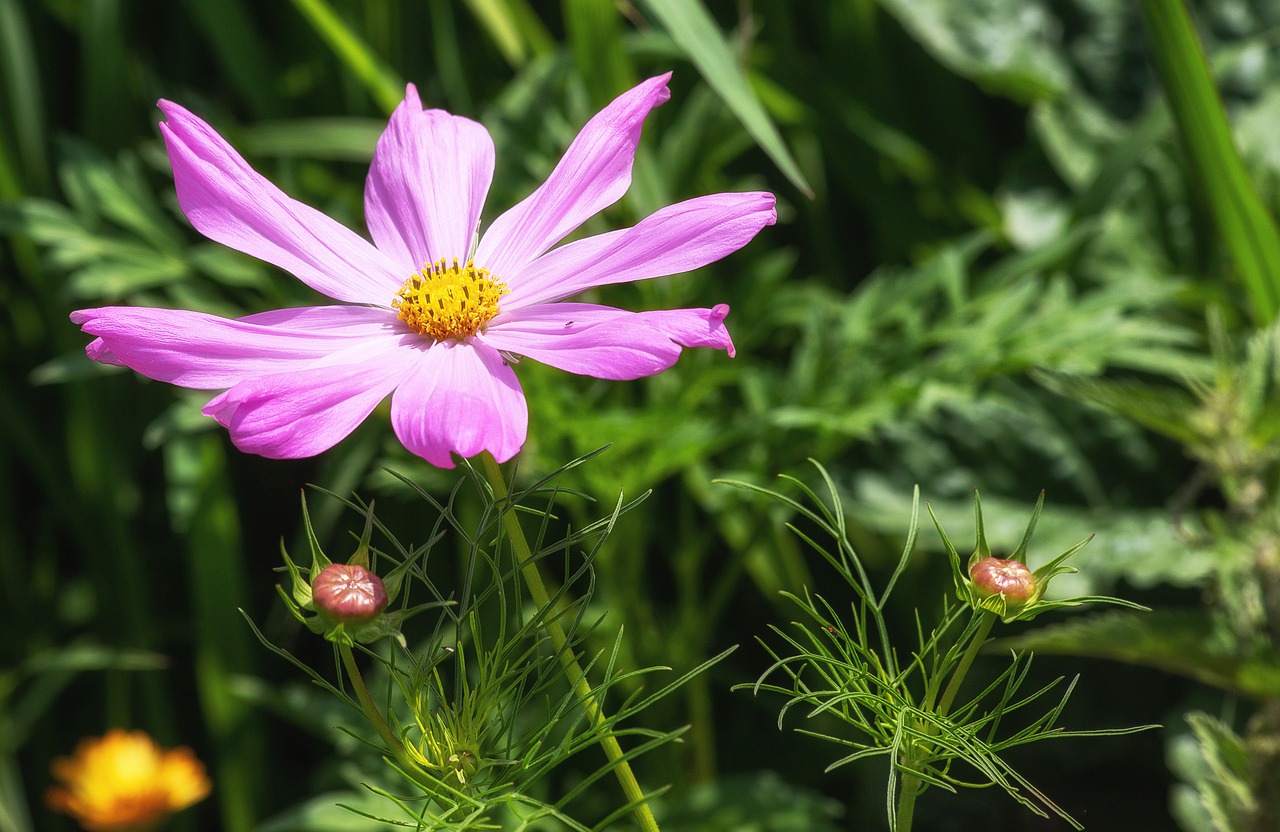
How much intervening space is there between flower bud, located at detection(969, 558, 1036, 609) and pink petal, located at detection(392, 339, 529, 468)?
16 cm

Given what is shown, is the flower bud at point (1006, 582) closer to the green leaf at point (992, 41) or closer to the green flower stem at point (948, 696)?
the green flower stem at point (948, 696)

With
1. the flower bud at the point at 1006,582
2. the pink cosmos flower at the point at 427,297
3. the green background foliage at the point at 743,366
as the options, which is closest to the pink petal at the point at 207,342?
the pink cosmos flower at the point at 427,297

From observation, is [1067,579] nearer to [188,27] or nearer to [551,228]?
[551,228]

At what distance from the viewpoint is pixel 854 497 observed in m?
1.13

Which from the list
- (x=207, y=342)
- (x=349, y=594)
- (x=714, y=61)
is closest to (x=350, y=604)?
(x=349, y=594)

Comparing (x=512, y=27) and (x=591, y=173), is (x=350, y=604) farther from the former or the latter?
(x=512, y=27)

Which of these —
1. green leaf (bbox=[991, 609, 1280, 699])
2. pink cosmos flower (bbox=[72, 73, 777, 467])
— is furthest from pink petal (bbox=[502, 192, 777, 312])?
green leaf (bbox=[991, 609, 1280, 699])

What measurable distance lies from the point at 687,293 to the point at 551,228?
0.54 meters

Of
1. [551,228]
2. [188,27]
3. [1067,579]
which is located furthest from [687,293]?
[188,27]

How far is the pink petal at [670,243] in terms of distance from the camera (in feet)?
1.42

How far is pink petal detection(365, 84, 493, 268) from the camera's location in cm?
54

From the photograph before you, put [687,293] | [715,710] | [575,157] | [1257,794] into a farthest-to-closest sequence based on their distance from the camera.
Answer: [715,710] → [687,293] → [1257,794] → [575,157]

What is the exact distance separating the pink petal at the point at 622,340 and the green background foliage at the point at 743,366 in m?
0.35

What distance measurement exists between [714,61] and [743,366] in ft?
0.99
